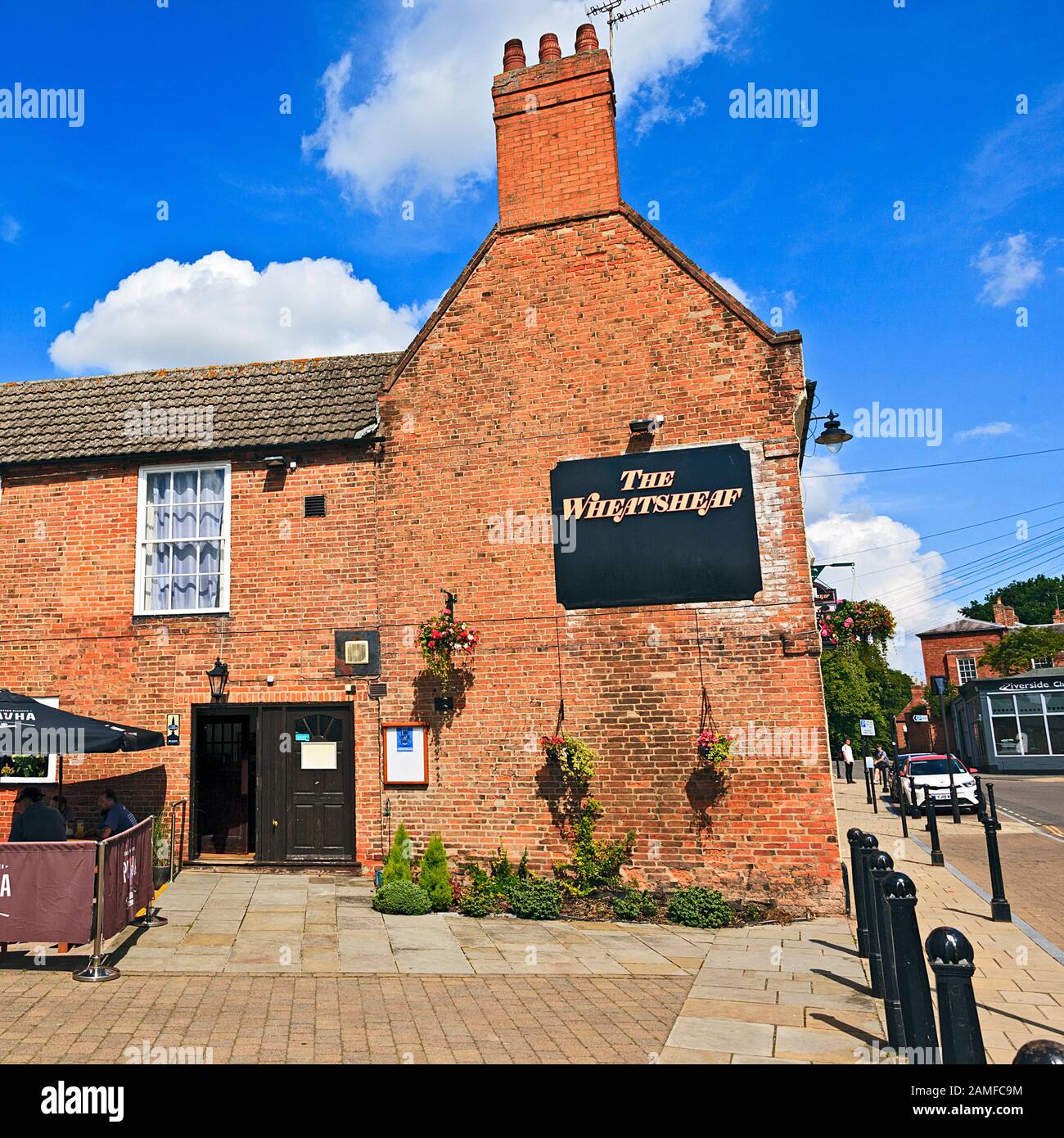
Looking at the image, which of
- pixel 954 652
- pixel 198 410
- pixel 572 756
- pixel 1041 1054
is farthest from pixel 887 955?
pixel 954 652

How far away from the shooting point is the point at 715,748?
35.7ft

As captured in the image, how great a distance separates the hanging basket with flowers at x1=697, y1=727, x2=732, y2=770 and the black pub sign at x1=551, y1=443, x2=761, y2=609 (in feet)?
6.11

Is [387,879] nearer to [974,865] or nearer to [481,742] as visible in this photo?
[481,742]

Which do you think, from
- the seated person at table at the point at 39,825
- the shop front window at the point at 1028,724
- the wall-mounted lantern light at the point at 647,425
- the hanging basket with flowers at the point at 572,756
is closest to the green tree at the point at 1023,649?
the shop front window at the point at 1028,724

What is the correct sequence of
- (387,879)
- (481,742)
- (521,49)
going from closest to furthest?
1. (387,879)
2. (481,742)
3. (521,49)

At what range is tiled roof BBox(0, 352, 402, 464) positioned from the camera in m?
13.5

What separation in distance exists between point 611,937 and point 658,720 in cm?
284

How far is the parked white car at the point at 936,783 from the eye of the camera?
22.9 meters

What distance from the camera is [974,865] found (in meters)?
15.0

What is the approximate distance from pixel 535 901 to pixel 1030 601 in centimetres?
9635

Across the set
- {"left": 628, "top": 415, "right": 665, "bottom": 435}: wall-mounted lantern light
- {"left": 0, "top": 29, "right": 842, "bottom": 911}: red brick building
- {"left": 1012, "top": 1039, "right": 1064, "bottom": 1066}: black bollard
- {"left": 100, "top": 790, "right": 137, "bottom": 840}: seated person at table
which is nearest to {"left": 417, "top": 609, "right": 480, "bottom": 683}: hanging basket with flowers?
{"left": 0, "top": 29, "right": 842, "bottom": 911}: red brick building

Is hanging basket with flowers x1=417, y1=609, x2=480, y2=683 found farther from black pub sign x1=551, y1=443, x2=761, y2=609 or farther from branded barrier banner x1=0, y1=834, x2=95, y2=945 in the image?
branded barrier banner x1=0, y1=834, x2=95, y2=945

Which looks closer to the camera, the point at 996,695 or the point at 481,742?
the point at 481,742
